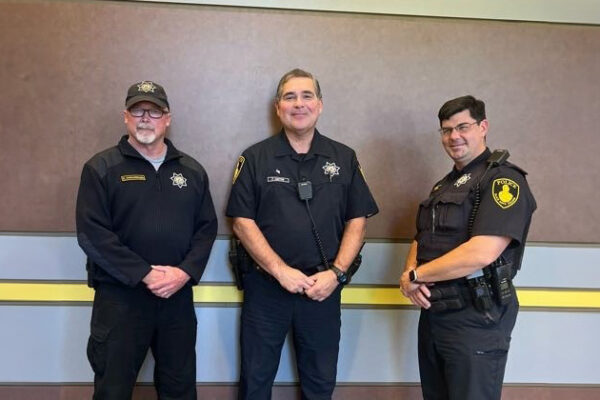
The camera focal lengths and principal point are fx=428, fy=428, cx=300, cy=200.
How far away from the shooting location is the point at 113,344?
1779mm

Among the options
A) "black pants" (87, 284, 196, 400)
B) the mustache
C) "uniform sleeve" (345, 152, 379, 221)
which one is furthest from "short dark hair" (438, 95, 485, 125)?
"black pants" (87, 284, 196, 400)

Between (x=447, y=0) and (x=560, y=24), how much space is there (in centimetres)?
66

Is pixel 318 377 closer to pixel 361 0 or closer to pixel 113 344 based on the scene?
pixel 113 344

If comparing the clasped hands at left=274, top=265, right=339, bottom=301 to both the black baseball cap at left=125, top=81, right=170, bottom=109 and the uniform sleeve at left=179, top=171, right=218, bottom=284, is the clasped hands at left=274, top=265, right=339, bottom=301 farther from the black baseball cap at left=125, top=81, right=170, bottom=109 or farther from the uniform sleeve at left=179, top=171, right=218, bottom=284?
the black baseball cap at left=125, top=81, right=170, bottom=109

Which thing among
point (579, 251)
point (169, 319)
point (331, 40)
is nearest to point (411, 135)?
point (331, 40)

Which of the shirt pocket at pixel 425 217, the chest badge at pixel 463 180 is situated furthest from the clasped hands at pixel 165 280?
the chest badge at pixel 463 180

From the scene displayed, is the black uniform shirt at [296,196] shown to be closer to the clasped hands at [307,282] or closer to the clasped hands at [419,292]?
the clasped hands at [307,282]

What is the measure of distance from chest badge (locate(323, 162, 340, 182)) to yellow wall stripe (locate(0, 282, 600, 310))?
2.30 ft

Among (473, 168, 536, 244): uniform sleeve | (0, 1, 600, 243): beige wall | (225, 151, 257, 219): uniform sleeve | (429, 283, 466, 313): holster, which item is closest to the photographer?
(473, 168, 536, 244): uniform sleeve

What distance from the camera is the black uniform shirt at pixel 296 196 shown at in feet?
6.29

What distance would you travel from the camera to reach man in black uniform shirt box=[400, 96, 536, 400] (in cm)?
162

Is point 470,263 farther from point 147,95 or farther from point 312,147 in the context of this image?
point 147,95

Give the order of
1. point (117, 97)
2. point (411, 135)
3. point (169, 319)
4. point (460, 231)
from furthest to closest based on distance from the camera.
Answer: point (411, 135) → point (117, 97) → point (169, 319) → point (460, 231)

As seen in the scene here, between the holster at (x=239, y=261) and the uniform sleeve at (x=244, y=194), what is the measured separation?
239 mm
